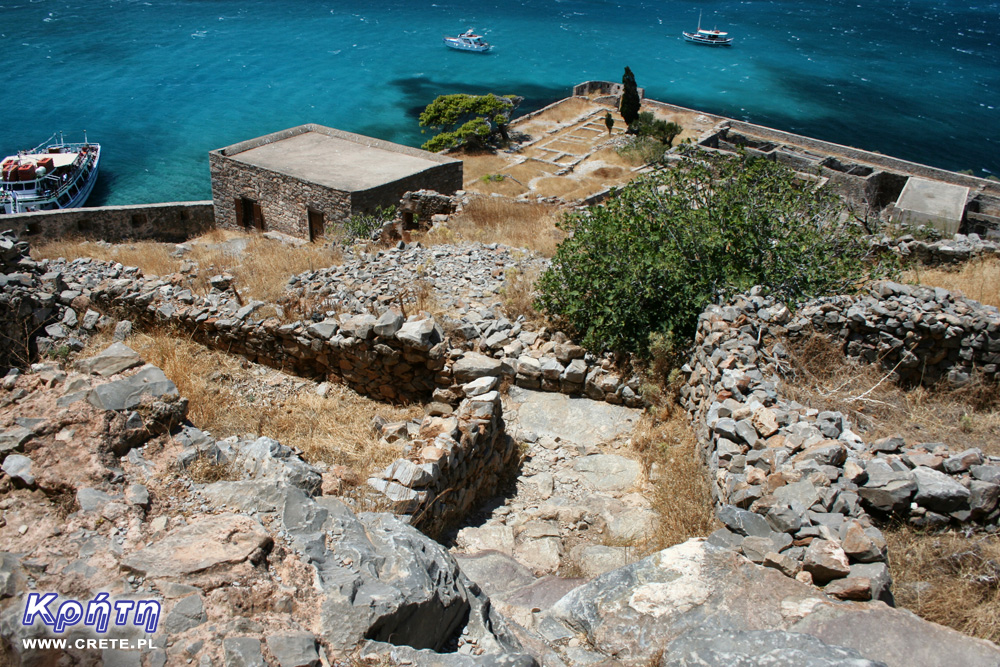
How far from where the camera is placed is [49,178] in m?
39.1

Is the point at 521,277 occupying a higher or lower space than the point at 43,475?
lower

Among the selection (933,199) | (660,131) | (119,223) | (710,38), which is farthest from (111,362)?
(710,38)

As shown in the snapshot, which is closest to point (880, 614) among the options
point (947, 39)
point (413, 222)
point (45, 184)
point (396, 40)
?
point (413, 222)

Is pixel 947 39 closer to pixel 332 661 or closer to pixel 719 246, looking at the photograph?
pixel 719 246

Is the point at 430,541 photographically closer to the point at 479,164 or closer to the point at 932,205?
the point at 932,205

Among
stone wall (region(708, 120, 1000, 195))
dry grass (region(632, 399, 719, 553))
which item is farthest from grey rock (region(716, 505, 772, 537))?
stone wall (region(708, 120, 1000, 195))

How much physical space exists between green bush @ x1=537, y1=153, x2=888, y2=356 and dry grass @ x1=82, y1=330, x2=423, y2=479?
2.54 m

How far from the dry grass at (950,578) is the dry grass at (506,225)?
26.5ft

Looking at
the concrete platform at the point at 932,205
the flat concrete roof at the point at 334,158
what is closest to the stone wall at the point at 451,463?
the flat concrete roof at the point at 334,158

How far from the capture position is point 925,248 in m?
12.9

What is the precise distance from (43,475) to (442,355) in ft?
13.0

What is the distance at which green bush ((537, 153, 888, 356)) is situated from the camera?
8.20 metres

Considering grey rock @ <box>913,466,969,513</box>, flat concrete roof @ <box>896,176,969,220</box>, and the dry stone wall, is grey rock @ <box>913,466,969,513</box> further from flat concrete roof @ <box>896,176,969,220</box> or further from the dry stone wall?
flat concrete roof @ <box>896,176,969,220</box>

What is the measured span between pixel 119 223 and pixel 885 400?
20742 millimetres
